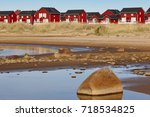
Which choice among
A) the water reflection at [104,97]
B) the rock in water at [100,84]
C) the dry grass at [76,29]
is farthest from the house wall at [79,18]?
the water reflection at [104,97]

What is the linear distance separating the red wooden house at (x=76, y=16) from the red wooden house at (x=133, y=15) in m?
12.0

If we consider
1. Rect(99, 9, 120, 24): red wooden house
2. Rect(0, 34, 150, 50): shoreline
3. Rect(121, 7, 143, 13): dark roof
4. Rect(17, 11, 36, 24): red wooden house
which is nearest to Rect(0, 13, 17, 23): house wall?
Rect(17, 11, 36, 24): red wooden house

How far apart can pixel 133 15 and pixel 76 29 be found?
35.2 m

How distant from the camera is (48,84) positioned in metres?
18.5

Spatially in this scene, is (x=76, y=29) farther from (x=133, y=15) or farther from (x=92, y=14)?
(x=92, y=14)

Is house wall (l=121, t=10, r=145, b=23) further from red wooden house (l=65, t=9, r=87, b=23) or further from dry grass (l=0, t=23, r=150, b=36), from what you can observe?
dry grass (l=0, t=23, r=150, b=36)

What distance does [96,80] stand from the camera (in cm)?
1515

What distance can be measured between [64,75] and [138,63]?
6826 mm

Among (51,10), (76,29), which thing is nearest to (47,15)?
(51,10)

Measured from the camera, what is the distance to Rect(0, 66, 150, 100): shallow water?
15711mm

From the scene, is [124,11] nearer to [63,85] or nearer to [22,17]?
[22,17]

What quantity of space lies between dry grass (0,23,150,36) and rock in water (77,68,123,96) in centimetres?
4835

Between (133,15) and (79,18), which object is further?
(79,18)

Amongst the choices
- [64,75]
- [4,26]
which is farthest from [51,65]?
[4,26]
